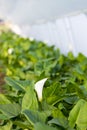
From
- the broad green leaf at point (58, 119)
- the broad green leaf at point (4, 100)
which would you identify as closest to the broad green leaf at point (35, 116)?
the broad green leaf at point (58, 119)

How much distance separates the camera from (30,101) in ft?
7.94

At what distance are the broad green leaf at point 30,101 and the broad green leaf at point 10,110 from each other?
5cm

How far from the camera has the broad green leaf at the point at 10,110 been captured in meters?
2.32

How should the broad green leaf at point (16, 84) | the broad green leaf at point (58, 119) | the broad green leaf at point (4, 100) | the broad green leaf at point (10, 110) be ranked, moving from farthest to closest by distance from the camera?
the broad green leaf at point (16, 84), the broad green leaf at point (4, 100), the broad green leaf at point (10, 110), the broad green leaf at point (58, 119)

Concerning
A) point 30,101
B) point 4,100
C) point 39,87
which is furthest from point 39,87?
point 4,100

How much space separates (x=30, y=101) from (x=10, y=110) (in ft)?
0.51

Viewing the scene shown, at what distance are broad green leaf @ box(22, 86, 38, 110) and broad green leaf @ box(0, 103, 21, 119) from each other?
5cm

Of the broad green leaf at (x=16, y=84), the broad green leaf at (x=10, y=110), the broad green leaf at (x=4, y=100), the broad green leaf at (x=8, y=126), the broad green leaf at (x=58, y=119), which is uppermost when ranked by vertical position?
the broad green leaf at (x=16, y=84)

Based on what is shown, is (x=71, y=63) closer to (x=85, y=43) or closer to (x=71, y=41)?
(x=85, y=43)

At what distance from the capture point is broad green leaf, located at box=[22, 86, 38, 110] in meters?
2.37

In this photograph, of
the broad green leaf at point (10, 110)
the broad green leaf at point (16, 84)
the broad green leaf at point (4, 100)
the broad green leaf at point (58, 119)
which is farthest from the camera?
the broad green leaf at point (16, 84)

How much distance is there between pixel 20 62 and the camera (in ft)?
18.5

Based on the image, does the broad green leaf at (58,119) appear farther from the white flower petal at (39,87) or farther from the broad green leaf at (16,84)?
the broad green leaf at (16,84)

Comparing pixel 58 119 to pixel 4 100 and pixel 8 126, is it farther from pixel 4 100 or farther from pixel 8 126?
pixel 4 100
